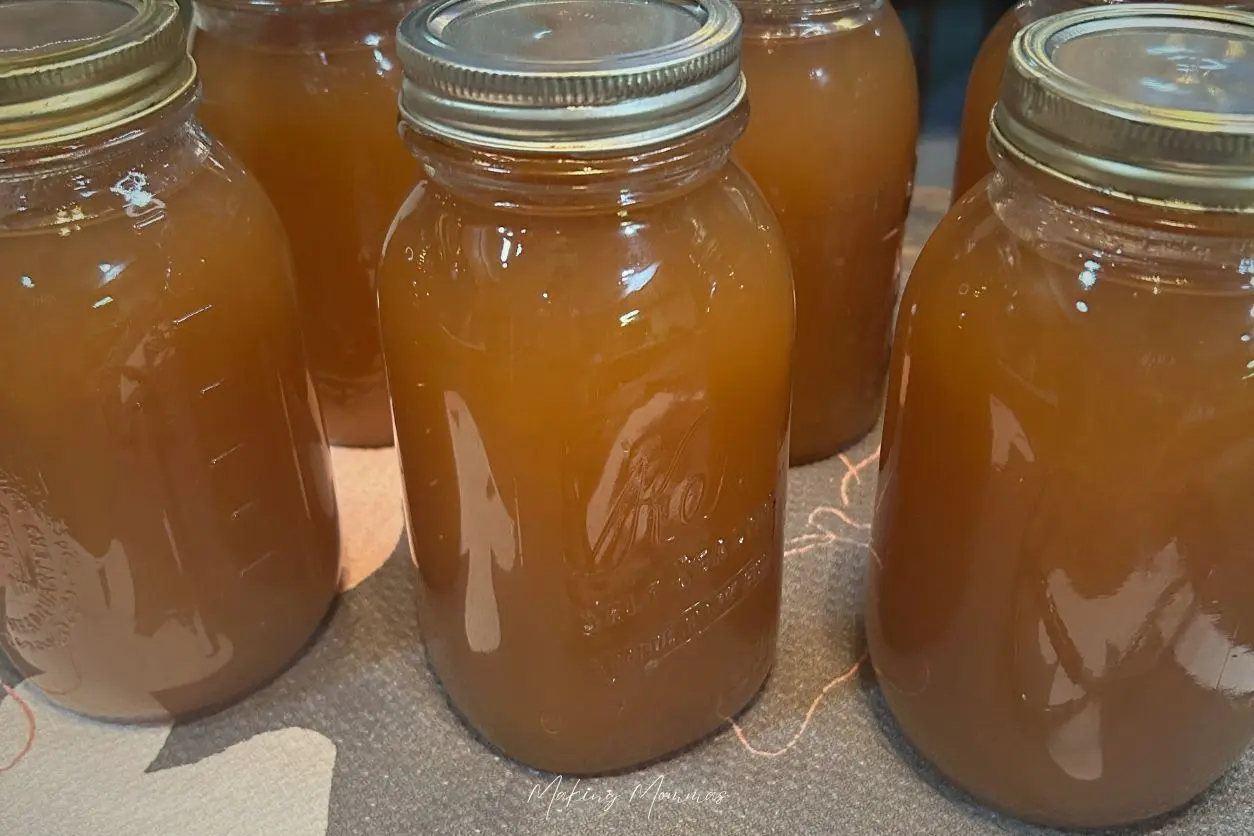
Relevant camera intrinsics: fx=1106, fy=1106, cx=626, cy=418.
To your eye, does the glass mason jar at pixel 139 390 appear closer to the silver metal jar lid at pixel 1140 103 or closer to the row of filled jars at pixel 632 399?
the row of filled jars at pixel 632 399

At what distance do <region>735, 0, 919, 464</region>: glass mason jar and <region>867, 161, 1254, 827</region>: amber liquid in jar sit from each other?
0.20m

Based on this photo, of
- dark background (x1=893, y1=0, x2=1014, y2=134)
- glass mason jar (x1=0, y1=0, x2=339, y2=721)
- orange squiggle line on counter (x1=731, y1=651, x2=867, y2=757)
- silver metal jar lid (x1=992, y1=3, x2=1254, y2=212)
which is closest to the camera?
silver metal jar lid (x1=992, y1=3, x2=1254, y2=212)

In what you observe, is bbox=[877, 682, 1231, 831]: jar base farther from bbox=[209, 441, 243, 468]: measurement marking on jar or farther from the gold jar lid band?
the gold jar lid band

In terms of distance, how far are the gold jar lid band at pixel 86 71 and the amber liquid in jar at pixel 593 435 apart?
13 cm

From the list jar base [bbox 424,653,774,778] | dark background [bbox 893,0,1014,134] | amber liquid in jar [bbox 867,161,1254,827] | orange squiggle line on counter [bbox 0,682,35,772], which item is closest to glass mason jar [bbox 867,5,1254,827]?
amber liquid in jar [bbox 867,161,1254,827]

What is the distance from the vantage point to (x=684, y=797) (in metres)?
0.61

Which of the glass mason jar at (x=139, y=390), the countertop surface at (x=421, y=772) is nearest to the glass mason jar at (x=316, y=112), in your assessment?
the glass mason jar at (x=139, y=390)

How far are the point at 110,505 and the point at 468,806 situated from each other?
25cm

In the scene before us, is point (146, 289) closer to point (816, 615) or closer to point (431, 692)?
point (431, 692)

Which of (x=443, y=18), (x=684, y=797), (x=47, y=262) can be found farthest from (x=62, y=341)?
(x=684, y=797)

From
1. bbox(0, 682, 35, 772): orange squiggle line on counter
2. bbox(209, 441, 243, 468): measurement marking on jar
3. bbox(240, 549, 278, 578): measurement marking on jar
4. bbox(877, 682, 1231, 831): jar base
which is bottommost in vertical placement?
bbox(0, 682, 35, 772): orange squiggle line on counter

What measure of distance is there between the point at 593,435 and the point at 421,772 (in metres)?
0.24

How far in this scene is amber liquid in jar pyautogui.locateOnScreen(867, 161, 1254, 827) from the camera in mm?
453

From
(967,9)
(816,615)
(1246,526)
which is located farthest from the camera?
(967,9)
